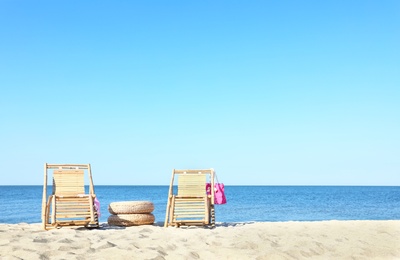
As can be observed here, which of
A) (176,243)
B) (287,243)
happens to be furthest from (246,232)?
(176,243)

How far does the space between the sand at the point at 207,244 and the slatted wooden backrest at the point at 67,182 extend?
69.5 inches

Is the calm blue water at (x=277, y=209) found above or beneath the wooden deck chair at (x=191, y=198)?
beneath

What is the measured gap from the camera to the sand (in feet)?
17.7

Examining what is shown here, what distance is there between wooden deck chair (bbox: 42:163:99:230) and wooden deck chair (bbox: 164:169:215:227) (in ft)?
4.89

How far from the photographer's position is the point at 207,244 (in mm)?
6262

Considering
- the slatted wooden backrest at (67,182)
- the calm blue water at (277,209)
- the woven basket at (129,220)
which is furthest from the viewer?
the calm blue water at (277,209)

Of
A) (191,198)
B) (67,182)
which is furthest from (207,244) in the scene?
(67,182)

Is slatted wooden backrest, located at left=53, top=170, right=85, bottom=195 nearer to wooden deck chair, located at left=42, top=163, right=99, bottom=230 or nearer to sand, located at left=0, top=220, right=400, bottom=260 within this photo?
wooden deck chair, located at left=42, top=163, right=99, bottom=230

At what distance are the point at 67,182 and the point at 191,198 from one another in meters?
2.40

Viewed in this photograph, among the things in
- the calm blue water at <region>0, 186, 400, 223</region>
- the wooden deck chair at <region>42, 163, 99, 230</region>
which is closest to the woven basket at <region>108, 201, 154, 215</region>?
the wooden deck chair at <region>42, 163, 99, 230</region>

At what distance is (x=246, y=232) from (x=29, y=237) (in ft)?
11.0

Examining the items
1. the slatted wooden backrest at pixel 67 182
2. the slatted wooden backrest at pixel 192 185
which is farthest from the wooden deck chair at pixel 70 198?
the slatted wooden backrest at pixel 192 185

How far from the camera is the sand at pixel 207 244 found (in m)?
5.39

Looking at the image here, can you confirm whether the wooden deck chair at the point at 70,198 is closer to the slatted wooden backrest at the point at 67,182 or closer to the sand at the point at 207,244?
the slatted wooden backrest at the point at 67,182
